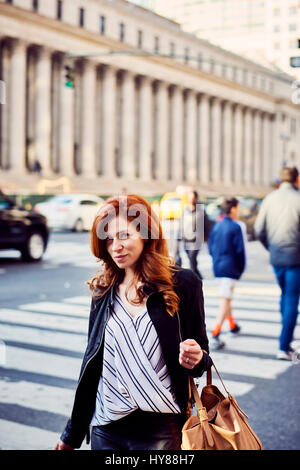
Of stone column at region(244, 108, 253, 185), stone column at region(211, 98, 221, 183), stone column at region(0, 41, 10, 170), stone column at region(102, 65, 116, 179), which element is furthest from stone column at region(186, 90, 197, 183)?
stone column at region(0, 41, 10, 170)

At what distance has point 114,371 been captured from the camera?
2777 mm

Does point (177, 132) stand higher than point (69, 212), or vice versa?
point (177, 132)

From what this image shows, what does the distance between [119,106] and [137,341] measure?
63.1 m

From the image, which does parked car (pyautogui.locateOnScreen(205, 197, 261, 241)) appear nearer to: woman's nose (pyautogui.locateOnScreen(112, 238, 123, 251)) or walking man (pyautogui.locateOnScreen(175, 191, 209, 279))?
walking man (pyautogui.locateOnScreen(175, 191, 209, 279))

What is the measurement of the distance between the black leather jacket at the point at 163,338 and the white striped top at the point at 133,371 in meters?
0.03

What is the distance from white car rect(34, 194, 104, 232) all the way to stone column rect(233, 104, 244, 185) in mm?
54472

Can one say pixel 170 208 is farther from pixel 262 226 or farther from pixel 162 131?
pixel 162 131

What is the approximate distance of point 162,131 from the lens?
2751 inches

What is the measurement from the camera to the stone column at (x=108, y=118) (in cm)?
6181

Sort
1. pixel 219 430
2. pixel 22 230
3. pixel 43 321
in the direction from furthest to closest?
pixel 22 230 < pixel 43 321 < pixel 219 430

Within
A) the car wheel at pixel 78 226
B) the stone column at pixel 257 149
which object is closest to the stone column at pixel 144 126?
the stone column at pixel 257 149

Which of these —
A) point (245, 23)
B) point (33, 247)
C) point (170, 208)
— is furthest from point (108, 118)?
point (245, 23)

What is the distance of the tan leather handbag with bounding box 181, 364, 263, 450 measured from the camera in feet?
7.72

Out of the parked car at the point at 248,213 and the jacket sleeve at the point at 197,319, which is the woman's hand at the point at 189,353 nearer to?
the jacket sleeve at the point at 197,319
